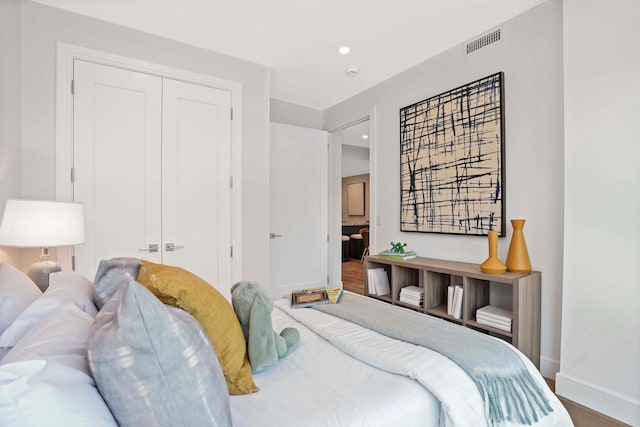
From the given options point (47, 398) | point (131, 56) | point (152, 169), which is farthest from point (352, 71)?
point (47, 398)

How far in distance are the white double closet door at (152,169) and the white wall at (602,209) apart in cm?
266

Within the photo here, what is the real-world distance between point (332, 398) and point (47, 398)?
737mm

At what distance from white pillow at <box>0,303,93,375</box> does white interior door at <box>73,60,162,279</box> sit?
1.84 m

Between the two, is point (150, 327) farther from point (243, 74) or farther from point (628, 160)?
point (243, 74)

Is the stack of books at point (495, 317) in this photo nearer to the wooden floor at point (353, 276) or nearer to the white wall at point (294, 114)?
the wooden floor at point (353, 276)

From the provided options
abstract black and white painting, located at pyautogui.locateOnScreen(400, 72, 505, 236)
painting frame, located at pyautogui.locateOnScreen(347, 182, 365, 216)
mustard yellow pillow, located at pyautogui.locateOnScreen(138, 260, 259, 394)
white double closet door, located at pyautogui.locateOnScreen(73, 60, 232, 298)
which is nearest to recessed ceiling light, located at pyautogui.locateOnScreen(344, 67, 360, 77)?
abstract black and white painting, located at pyautogui.locateOnScreen(400, 72, 505, 236)

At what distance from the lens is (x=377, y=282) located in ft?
10.7

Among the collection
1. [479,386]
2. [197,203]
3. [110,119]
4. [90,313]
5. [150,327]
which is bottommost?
[479,386]

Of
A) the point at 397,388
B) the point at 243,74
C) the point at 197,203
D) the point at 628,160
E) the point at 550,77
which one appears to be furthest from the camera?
the point at 243,74

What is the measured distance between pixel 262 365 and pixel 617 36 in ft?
8.35

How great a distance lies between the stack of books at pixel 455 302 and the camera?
102 inches

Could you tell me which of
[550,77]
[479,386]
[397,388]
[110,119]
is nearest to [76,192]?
[110,119]

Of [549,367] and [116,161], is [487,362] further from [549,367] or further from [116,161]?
[116,161]

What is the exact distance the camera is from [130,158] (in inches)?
107
